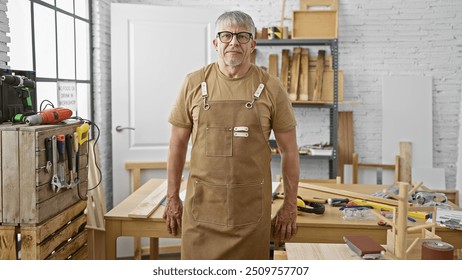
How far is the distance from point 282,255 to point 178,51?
2.88 metres

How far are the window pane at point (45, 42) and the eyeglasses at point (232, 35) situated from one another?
1.67m

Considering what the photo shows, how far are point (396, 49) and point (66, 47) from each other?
9.37 feet

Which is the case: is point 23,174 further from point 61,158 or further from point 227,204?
point 227,204

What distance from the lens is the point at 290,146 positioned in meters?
2.14

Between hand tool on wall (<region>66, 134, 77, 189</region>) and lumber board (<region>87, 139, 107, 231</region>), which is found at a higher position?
hand tool on wall (<region>66, 134, 77, 189</region>)

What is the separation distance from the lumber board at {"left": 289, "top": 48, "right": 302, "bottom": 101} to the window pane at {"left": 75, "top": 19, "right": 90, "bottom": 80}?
173 cm

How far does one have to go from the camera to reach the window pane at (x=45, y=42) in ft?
10.4

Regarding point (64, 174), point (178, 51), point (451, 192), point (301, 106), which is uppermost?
point (178, 51)

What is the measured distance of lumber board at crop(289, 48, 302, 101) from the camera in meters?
4.45

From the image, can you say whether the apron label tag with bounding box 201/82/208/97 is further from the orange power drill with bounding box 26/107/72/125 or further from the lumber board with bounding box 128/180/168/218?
the lumber board with bounding box 128/180/168/218

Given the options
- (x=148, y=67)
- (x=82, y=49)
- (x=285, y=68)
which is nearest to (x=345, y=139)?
(x=285, y=68)

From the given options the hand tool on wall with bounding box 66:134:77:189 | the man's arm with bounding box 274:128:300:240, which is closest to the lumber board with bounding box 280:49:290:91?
the man's arm with bounding box 274:128:300:240
